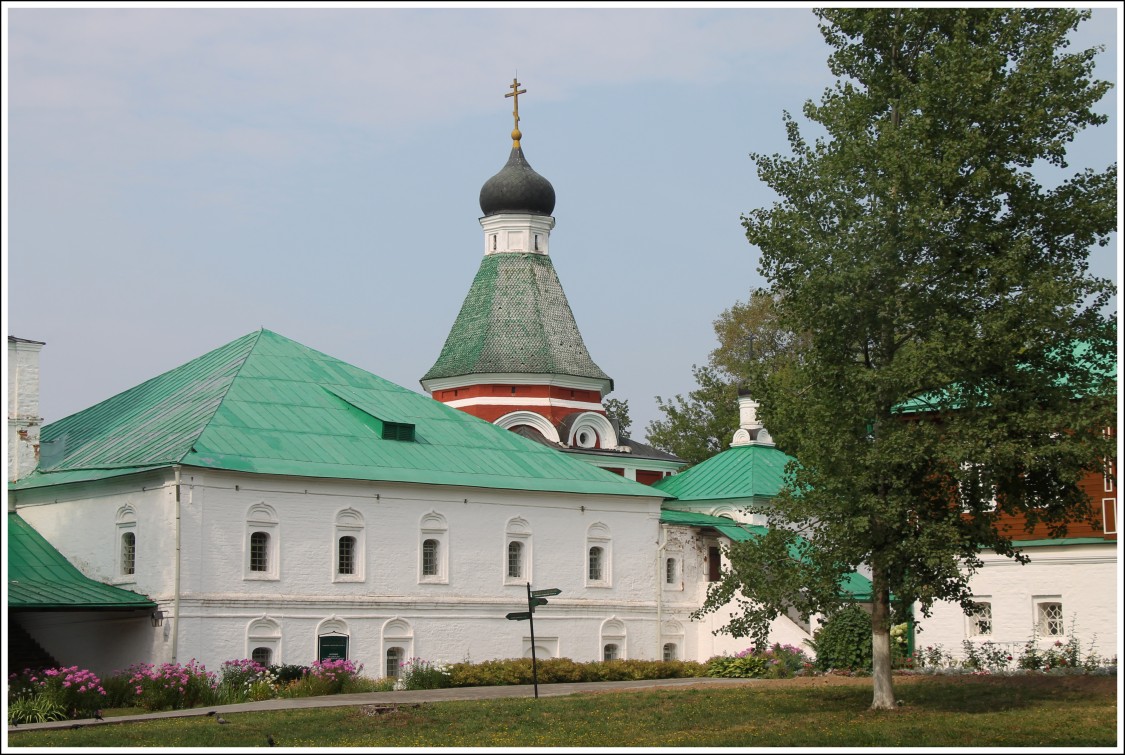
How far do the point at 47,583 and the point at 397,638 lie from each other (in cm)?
747

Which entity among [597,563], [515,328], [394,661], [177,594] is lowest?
[394,661]

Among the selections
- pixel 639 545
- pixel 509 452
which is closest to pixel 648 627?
pixel 639 545

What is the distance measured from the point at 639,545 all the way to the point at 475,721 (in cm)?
1681

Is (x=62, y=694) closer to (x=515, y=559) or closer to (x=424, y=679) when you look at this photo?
(x=424, y=679)

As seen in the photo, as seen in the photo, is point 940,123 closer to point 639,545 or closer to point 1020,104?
point 1020,104

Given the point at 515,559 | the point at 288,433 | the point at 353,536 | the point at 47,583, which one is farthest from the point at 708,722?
the point at 515,559

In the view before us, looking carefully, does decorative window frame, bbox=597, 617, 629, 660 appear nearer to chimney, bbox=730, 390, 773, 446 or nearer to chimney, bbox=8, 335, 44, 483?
chimney, bbox=730, 390, 773, 446

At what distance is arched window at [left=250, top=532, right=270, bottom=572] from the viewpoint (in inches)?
1228

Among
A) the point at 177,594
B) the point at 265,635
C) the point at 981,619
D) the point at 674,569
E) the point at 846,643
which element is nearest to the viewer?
the point at 981,619

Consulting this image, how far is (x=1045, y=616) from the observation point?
2825 centimetres

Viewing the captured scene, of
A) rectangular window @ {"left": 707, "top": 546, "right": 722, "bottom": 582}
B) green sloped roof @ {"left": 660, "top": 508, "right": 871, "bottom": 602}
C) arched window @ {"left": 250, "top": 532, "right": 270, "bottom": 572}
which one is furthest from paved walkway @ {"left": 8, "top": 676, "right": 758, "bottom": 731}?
rectangular window @ {"left": 707, "top": 546, "right": 722, "bottom": 582}

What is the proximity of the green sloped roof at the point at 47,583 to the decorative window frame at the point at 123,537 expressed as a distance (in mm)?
528

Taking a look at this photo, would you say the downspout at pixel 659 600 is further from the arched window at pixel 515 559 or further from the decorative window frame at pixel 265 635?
the decorative window frame at pixel 265 635

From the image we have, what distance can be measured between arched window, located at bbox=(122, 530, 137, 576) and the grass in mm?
8925
